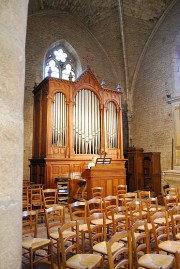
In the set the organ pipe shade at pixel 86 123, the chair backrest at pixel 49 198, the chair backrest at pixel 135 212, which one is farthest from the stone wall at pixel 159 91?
the chair backrest at pixel 135 212

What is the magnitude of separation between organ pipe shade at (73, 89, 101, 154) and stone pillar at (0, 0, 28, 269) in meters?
7.97

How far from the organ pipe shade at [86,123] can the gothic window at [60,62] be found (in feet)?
8.31

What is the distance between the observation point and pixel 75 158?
9.21 meters

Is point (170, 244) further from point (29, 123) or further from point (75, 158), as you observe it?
point (29, 123)

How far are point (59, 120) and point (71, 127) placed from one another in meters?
0.52

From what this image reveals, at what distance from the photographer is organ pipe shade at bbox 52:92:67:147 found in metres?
9.20

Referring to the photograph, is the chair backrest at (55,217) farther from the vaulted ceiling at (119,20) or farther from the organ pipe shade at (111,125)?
the vaulted ceiling at (119,20)

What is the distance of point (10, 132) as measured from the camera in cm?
142

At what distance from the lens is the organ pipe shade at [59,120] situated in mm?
9199

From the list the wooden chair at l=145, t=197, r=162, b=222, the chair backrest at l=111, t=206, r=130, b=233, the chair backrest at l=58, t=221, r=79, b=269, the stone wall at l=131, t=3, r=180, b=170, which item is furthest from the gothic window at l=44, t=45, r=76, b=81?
the chair backrest at l=58, t=221, r=79, b=269

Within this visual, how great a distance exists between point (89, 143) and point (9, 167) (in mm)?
8446

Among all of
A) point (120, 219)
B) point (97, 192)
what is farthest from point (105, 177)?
point (120, 219)

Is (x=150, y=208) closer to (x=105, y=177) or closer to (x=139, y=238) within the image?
(x=105, y=177)

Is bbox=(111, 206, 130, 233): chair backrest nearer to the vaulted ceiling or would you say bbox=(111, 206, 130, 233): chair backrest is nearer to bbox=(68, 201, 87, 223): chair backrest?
bbox=(68, 201, 87, 223): chair backrest
